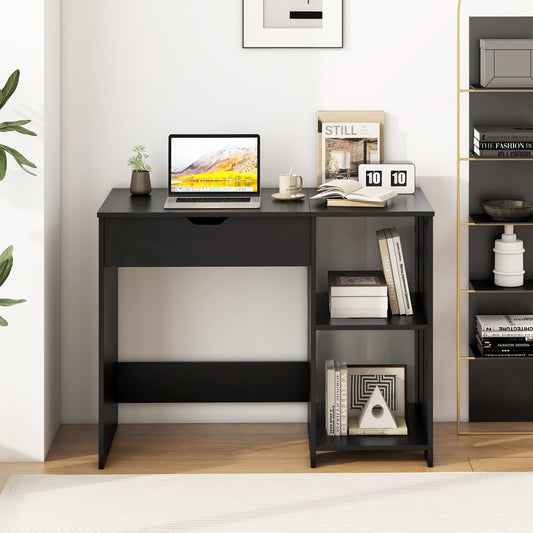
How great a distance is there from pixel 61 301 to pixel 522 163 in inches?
70.9

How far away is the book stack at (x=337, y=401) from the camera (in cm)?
344

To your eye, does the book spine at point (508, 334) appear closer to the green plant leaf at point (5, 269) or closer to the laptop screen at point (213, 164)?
the laptop screen at point (213, 164)

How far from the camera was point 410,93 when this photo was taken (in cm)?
358

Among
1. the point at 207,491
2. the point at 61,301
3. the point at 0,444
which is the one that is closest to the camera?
the point at 207,491

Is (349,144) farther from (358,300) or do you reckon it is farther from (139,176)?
(139,176)

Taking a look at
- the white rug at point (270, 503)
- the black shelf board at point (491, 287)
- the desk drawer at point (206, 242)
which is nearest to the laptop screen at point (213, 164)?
the desk drawer at point (206, 242)

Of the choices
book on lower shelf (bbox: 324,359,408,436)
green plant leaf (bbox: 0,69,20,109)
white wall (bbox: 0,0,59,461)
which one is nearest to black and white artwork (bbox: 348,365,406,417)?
book on lower shelf (bbox: 324,359,408,436)

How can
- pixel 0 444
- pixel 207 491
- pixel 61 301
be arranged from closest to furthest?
pixel 207 491
pixel 0 444
pixel 61 301

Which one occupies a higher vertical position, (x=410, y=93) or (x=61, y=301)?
(x=410, y=93)

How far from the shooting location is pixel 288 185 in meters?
3.35

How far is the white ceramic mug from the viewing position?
3346 millimetres

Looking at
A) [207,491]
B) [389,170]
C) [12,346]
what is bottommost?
[207,491]

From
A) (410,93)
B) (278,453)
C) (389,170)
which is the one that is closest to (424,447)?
(278,453)

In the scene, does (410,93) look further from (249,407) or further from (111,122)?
(249,407)
